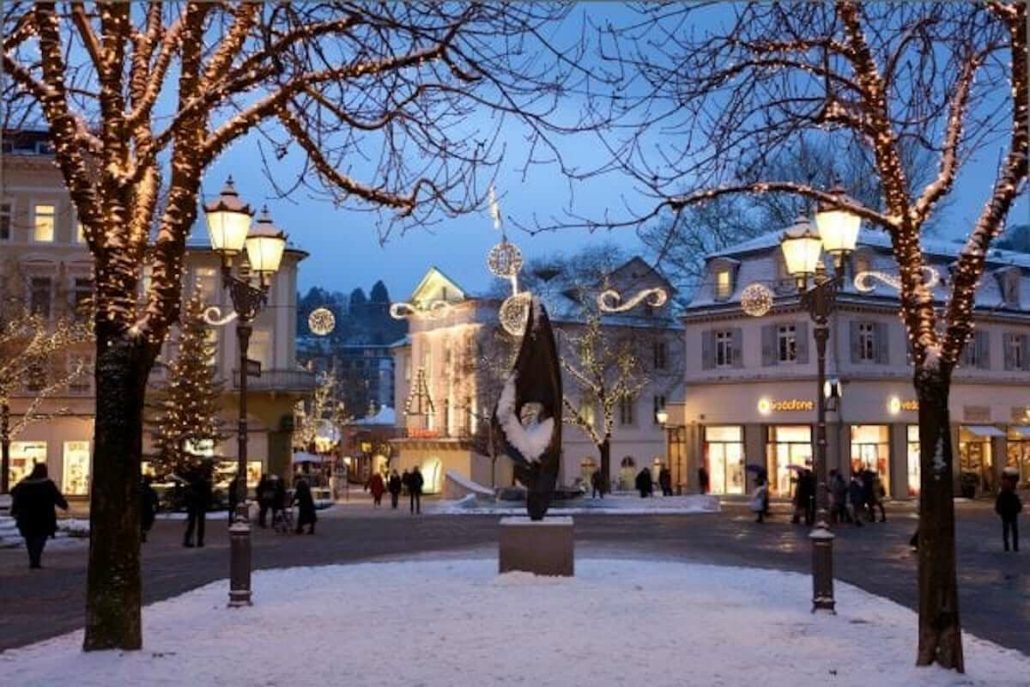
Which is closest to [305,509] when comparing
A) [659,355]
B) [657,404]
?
[659,355]

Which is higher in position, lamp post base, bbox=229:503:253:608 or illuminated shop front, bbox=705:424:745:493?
illuminated shop front, bbox=705:424:745:493

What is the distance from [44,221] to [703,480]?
29.1 metres

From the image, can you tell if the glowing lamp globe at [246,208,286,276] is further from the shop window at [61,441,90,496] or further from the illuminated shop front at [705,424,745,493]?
the shop window at [61,441,90,496]

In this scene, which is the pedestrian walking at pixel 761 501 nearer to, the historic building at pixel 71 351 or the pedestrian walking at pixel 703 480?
the pedestrian walking at pixel 703 480

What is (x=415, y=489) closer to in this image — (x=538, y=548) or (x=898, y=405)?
(x=898, y=405)

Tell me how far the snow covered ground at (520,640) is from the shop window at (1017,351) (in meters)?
37.0

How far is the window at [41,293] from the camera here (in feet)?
154

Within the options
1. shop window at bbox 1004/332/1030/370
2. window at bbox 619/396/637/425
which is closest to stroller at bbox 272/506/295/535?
shop window at bbox 1004/332/1030/370

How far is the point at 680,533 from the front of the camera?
27422 mm

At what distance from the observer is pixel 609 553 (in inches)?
830

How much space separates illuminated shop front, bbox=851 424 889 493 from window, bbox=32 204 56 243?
33.5 m

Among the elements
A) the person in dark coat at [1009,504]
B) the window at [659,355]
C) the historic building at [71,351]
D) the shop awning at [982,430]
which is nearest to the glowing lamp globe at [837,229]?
the person in dark coat at [1009,504]

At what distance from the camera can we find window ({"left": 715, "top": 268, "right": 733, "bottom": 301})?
156 ft

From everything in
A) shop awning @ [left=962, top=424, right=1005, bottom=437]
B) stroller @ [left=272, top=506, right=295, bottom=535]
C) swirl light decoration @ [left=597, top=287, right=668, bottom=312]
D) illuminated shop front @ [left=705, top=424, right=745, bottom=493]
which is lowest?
stroller @ [left=272, top=506, right=295, bottom=535]
